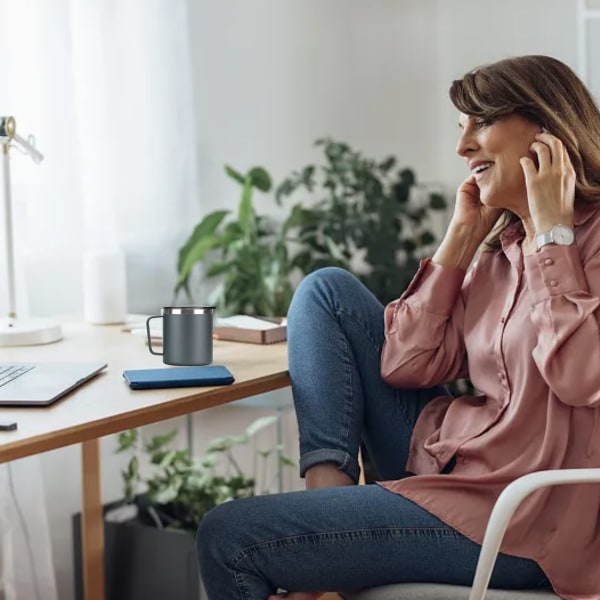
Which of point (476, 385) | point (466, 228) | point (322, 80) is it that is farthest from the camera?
point (322, 80)

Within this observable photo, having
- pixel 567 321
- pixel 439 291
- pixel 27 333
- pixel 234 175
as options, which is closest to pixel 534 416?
pixel 567 321

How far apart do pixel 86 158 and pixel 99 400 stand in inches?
41.9

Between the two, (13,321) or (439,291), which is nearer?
(439,291)

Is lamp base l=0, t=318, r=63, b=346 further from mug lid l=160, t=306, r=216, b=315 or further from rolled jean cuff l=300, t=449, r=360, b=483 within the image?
rolled jean cuff l=300, t=449, r=360, b=483

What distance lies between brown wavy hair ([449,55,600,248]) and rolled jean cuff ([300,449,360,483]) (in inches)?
18.2

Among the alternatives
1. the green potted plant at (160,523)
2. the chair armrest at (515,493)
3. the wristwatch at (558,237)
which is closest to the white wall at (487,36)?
the green potted plant at (160,523)

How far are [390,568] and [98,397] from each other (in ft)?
1.32

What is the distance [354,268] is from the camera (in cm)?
314

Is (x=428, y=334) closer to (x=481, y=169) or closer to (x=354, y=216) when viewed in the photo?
(x=481, y=169)

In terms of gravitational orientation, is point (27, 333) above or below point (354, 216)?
below

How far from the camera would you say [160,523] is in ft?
7.16

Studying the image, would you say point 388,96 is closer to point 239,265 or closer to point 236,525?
point 239,265

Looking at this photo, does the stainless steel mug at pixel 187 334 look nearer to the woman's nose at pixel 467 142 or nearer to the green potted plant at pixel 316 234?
the woman's nose at pixel 467 142

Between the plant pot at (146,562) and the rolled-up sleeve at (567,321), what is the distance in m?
0.99
